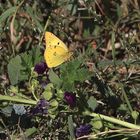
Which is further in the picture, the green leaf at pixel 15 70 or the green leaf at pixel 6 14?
the green leaf at pixel 6 14

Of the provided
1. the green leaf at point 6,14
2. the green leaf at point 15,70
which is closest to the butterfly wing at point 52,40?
the green leaf at point 15,70

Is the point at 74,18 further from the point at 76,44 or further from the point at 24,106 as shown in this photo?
the point at 24,106

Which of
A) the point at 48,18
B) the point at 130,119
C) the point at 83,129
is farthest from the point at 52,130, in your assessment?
the point at 48,18

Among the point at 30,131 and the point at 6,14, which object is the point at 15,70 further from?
the point at 6,14

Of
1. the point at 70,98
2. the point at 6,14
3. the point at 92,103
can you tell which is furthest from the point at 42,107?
the point at 6,14

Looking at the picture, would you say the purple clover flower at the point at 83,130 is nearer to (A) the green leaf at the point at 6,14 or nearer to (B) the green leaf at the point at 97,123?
(B) the green leaf at the point at 97,123
